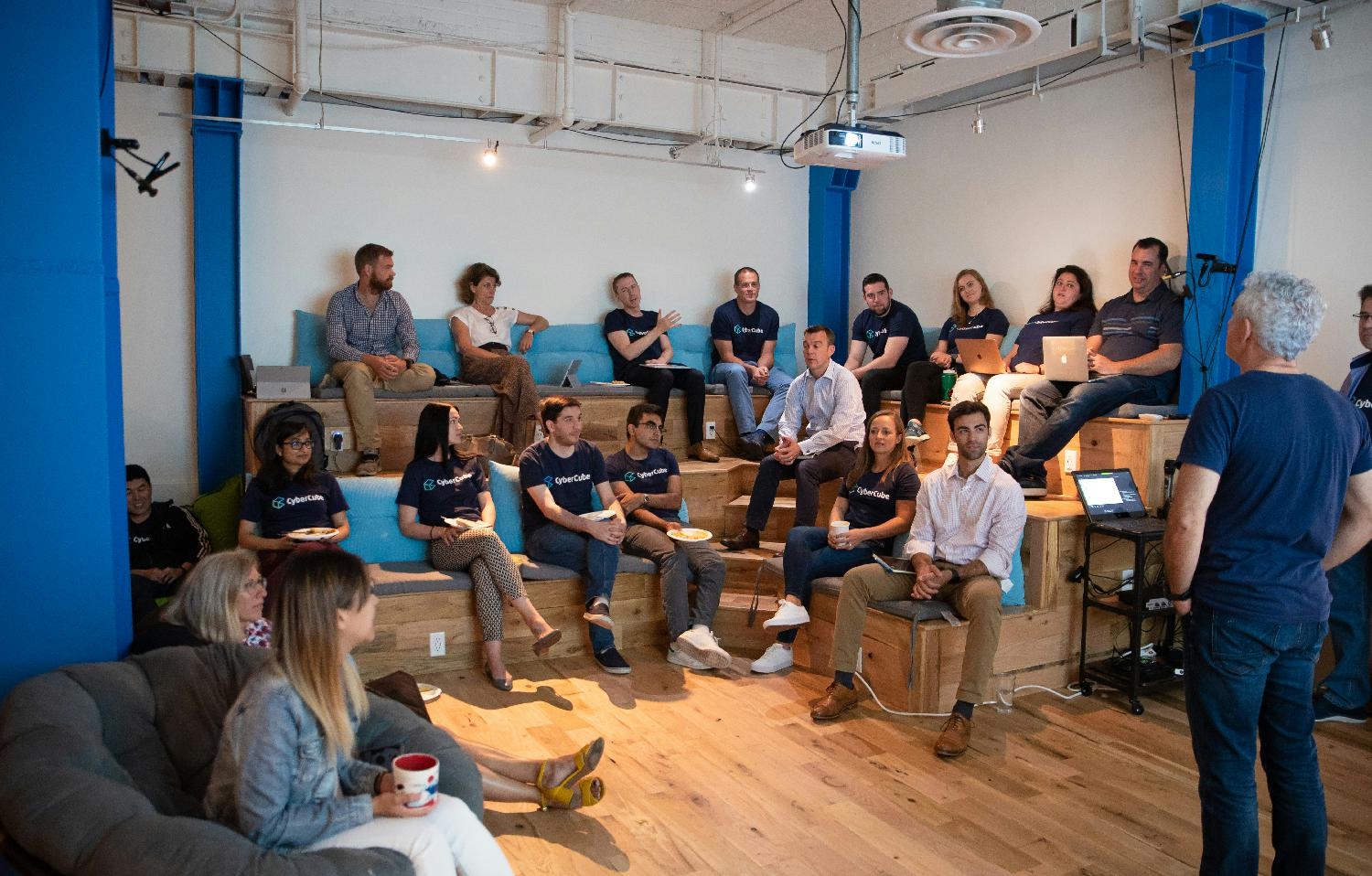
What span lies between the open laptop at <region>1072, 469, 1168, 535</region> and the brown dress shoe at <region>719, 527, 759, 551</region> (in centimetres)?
174

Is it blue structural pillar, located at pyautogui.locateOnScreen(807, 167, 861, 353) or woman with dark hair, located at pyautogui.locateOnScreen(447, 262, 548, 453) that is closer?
woman with dark hair, located at pyautogui.locateOnScreen(447, 262, 548, 453)

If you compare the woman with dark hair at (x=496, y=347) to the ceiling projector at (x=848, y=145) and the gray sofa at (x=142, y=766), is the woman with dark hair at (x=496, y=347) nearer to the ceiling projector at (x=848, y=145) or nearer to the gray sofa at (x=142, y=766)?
the ceiling projector at (x=848, y=145)

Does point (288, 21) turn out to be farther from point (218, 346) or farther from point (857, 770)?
point (857, 770)

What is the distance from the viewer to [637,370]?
7352mm

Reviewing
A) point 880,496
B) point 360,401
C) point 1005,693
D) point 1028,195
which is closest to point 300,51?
point 360,401

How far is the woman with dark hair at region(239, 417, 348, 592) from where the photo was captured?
4648 mm

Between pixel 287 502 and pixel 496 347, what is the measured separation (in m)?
2.71

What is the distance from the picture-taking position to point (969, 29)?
3861 mm

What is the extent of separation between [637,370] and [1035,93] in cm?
307

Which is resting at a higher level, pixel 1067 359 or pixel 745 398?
pixel 1067 359

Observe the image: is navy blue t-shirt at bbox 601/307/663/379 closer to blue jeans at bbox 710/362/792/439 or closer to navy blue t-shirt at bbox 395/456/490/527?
blue jeans at bbox 710/362/792/439

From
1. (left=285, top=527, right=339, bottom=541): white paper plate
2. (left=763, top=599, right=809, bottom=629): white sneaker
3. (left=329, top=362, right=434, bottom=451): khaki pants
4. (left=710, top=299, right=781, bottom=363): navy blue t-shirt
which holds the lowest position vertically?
(left=763, top=599, right=809, bottom=629): white sneaker

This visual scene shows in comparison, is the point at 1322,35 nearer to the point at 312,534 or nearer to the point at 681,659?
the point at 681,659

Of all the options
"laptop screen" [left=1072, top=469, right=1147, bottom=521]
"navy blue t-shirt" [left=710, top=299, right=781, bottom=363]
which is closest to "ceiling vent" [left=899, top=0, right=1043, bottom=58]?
"laptop screen" [left=1072, top=469, right=1147, bottom=521]
